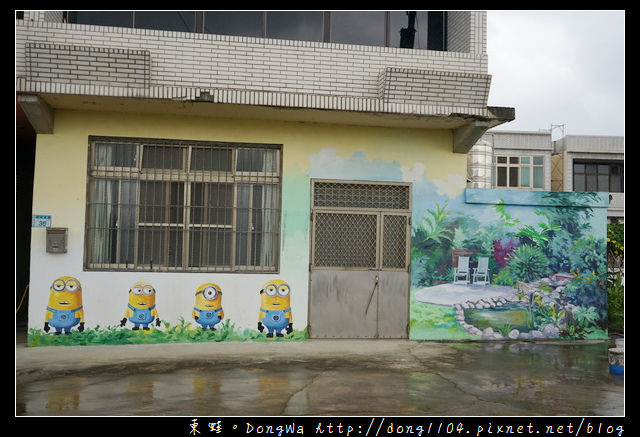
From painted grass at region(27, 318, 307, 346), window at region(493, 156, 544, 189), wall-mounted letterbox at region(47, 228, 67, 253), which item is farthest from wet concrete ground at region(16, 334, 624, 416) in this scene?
window at region(493, 156, 544, 189)

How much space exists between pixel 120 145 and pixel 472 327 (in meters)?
6.11

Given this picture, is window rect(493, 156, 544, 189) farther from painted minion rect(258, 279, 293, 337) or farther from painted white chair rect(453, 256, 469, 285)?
painted minion rect(258, 279, 293, 337)

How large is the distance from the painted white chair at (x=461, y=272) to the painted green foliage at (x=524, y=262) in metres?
0.08

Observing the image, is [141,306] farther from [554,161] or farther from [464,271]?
[554,161]

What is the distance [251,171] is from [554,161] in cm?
2775

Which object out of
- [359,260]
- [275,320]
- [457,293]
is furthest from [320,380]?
[457,293]

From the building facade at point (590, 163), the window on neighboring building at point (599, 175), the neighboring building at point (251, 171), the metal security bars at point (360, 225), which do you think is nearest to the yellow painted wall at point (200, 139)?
the neighboring building at point (251, 171)

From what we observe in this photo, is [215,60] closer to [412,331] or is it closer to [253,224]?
[253,224]

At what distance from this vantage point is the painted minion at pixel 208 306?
9758mm

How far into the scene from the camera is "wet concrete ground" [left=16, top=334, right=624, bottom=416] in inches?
249

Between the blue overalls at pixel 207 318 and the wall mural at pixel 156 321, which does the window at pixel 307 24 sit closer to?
the wall mural at pixel 156 321

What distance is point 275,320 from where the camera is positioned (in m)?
9.93

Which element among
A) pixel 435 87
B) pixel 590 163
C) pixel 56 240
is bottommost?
pixel 56 240

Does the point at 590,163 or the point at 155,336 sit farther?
the point at 590,163
